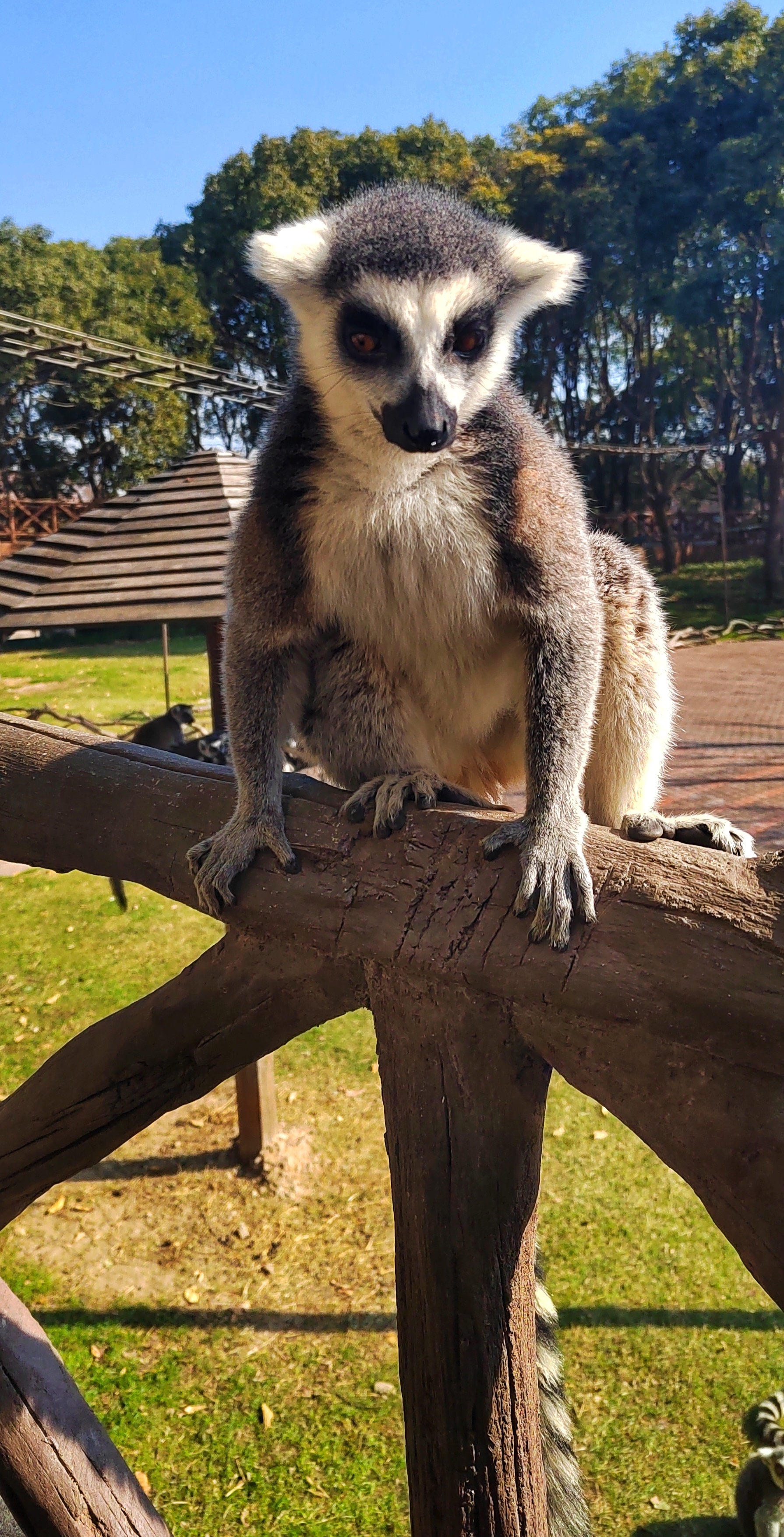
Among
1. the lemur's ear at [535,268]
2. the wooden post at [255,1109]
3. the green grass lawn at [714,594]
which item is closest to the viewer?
the lemur's ear at [535,268]

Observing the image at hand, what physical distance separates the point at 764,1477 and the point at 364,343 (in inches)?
129

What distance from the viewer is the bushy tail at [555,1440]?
5.95 ft

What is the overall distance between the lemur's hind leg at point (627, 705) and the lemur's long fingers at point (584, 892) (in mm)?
780

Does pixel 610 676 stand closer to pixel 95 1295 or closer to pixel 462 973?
pixel 462 973

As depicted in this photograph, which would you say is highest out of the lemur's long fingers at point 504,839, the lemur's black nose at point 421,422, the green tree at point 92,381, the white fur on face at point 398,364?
the green tree at point 92,381

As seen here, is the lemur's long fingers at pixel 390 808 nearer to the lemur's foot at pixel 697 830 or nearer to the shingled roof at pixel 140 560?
the lemur's foot at pixel 697 830

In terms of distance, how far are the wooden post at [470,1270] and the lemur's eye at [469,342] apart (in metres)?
1.37

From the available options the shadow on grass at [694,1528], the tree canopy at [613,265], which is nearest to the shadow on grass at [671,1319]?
the shadow on grass at [694,1528]

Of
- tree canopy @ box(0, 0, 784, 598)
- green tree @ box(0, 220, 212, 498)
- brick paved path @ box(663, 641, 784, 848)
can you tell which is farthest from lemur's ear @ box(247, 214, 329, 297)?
green tree @ box(0, 220, 212, 498)

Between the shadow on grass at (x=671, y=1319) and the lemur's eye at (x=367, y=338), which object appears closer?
the lemur's eye at (x=367, y=338)

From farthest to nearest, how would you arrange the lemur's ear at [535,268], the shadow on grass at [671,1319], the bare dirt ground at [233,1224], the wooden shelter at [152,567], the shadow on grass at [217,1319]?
the wooden shelter at [152,567] < the bare dirt ground at [233,1224] < the shadow on grass at [217,1319] < the shadow on grass at [671,1319] < the lemur's ear at [535,268]

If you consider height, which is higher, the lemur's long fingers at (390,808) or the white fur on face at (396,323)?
the white fur on face at (396,323)

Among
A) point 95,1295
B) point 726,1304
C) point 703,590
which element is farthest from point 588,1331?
point 703,590

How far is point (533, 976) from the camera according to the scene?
4.65 feet
